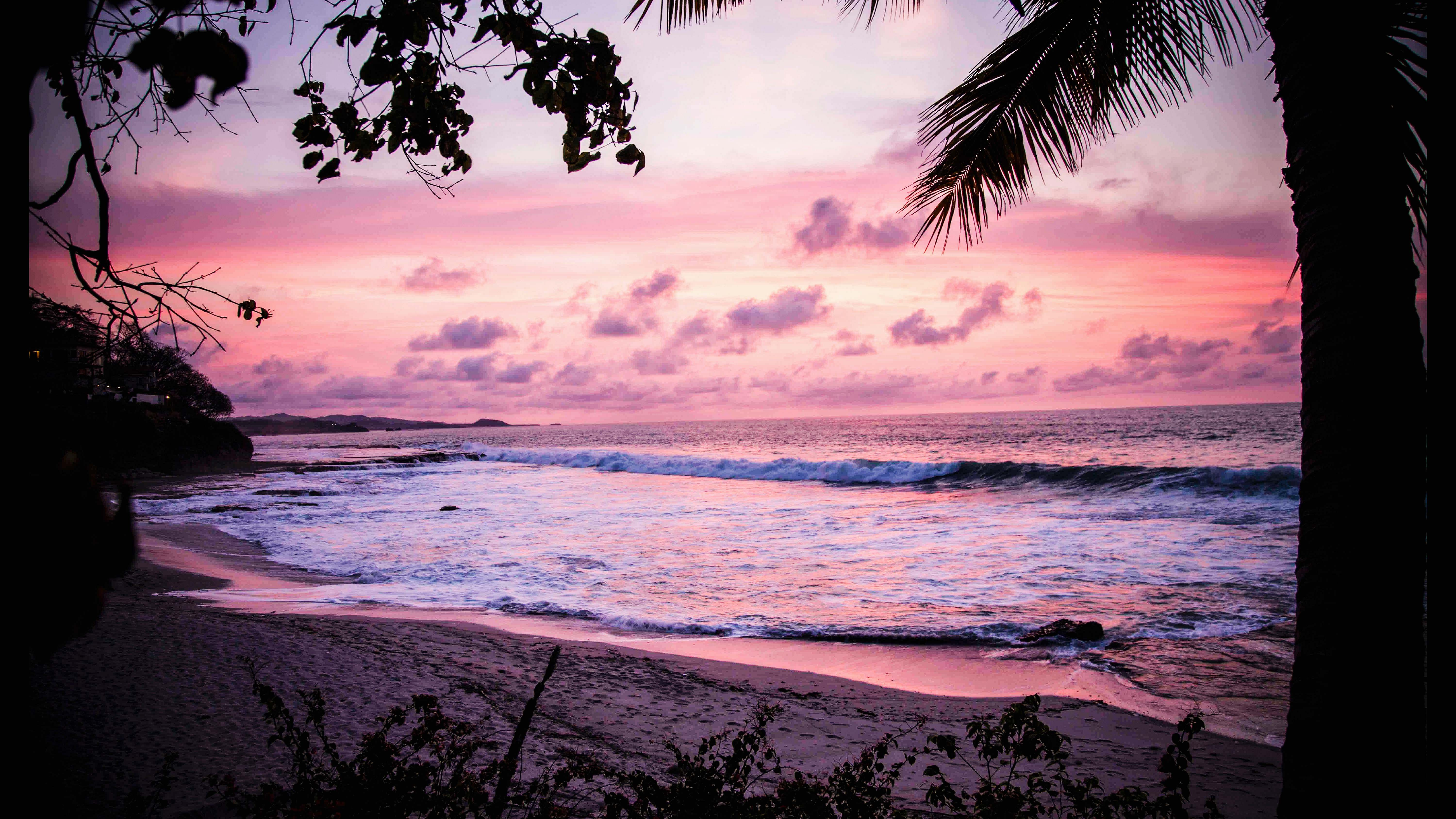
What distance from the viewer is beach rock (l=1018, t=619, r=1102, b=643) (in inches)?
317

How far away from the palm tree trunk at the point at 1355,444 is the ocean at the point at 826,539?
19.9ft

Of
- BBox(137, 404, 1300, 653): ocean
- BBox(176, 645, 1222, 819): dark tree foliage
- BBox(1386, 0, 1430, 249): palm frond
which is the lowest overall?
BBox(137, 404, 1300, 653): ocean

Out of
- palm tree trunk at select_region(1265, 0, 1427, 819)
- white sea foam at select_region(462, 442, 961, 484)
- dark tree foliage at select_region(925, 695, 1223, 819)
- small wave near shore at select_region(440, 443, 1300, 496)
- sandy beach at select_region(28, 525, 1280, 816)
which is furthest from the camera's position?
white sea foam at select_region(462, 442, 961, 484)

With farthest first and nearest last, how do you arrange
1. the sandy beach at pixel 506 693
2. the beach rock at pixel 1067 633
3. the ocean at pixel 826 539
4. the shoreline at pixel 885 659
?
the ocean at pixel 826 539, the beach rock at pixel 1067 633, the shoreline at pixel 885 659, the sandy beach at pixel 506 693

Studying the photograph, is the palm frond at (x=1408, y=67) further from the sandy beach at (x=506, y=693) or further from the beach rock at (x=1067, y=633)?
the beach rock at (x=1067, y=633)

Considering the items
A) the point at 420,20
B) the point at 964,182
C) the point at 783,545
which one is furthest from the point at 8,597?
the point at 783,545

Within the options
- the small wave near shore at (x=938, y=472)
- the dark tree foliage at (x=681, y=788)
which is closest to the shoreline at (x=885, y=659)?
the dark tree foliage at (x=681, y=788)

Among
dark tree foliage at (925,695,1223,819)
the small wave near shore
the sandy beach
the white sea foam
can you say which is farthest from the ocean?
dark tree foliage at (925,695,1223,819)

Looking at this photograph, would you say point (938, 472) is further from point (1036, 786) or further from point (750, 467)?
point (1036, 786)

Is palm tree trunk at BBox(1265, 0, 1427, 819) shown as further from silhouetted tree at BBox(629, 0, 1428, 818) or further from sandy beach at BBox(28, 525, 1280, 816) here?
Result: sandy beach at BBox(28, 525, 1280, 816)

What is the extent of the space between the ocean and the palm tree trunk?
19.9 ft

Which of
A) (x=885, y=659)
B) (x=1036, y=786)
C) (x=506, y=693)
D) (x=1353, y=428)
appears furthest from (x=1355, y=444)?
(x=885, y=659)

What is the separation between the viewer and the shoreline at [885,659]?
20.0 feet

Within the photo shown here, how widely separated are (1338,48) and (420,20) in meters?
3.08
